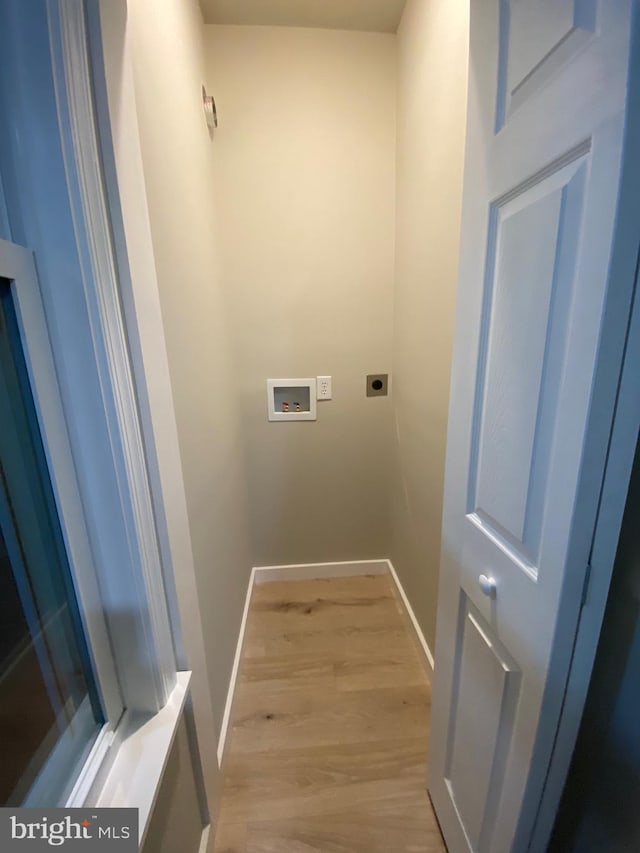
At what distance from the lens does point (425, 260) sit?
54.5 inches

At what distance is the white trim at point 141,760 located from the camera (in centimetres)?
60

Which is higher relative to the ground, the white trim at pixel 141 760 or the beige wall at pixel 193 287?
the beige wall at pixel 193 287

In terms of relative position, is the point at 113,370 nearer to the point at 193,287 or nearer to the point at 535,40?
the point at 193,287

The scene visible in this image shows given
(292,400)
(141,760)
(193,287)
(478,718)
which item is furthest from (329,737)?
(193,287)

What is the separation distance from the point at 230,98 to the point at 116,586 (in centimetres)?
202

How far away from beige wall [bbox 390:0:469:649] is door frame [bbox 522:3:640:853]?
751mm

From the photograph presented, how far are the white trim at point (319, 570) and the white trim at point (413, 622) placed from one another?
0.11m

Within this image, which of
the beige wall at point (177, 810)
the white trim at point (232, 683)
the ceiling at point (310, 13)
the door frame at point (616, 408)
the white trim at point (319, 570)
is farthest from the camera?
the white trim at point (319, 570)

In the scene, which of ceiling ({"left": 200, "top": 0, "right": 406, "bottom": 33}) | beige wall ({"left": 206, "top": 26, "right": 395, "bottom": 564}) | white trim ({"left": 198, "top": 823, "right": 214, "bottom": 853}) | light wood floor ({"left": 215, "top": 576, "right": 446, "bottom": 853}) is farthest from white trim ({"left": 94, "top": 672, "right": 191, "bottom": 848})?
ceiling ({"left": 200, "top": 0, "right": 406, "bottom": 33})

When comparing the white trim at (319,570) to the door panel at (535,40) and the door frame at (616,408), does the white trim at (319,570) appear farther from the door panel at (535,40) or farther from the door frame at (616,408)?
the door panel at (535,40)

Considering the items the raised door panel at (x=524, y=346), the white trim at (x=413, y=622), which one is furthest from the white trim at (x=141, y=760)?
the white trim at (x=413, y=622)

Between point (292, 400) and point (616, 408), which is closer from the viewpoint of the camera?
point (616, 408)

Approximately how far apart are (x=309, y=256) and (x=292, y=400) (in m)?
0.76

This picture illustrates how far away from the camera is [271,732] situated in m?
1.31
